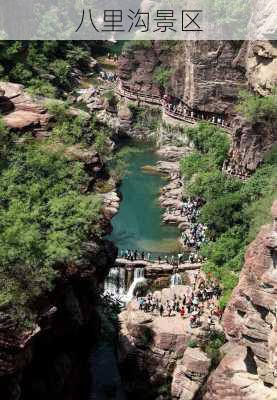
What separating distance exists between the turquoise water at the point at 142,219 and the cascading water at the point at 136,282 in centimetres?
317

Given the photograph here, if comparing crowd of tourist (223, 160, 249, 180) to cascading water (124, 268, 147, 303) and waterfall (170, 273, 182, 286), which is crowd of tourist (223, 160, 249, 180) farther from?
cascading water (124, 268, 147, 303)

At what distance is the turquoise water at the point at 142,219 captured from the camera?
37.5 m

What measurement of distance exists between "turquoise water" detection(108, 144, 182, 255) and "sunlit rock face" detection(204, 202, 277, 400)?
15.3 metres

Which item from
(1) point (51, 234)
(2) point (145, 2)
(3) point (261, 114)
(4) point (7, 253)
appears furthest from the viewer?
(2) point (145, 2)

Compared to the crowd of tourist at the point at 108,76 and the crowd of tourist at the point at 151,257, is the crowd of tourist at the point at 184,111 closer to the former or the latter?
the crowd of tourist at the point at 108,76

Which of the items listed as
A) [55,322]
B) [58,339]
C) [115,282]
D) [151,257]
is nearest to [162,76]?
[151,257]

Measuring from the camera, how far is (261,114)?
40.5 m

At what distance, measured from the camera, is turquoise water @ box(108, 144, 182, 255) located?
3750 cm

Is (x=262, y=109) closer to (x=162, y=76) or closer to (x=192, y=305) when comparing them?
(x=192, y=305)

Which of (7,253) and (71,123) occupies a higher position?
(71,123)

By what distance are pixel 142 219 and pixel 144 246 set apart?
3.73 m

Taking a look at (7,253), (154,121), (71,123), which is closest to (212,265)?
(71,123)

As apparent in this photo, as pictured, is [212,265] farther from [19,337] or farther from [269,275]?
[19,337]

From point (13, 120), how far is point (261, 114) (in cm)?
1827
